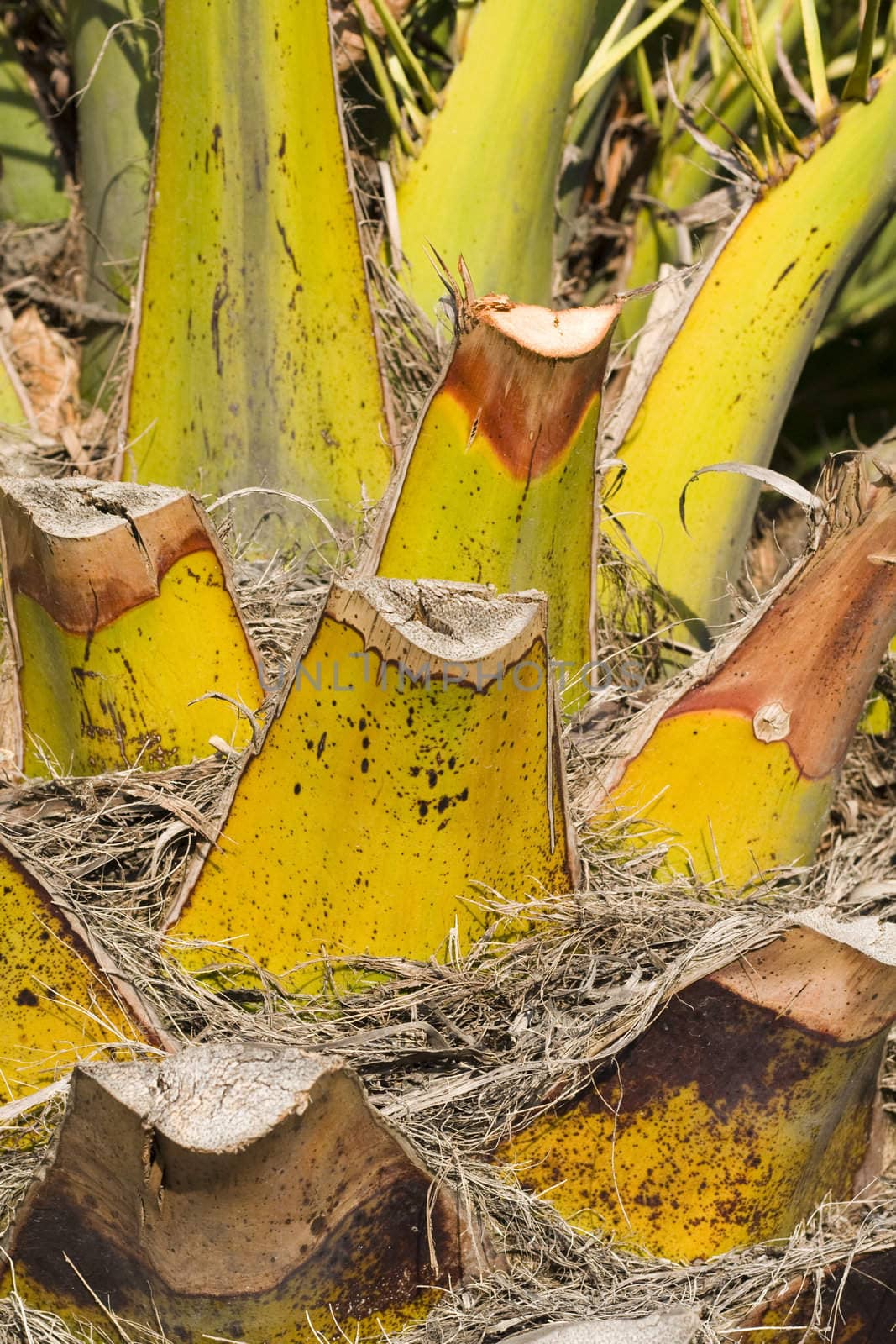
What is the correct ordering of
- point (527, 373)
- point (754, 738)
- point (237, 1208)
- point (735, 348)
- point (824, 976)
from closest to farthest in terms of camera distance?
point (237, 1208), point (824, 976), point (527, 373), point (754, 738), point (735, 348)

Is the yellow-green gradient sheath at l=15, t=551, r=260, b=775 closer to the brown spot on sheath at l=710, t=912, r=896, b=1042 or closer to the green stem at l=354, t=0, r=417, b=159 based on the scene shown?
the brown spot on sheath at l=710, t=912, r=896, b=1042

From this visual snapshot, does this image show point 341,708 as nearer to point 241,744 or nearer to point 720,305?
point 241,744

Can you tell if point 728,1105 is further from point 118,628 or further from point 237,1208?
point 118,628

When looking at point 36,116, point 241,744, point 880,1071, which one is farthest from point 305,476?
point 880,1071

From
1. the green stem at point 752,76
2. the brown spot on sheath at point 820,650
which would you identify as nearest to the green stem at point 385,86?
the green stem at point 752,76

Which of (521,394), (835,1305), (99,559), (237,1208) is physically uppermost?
(521,394)

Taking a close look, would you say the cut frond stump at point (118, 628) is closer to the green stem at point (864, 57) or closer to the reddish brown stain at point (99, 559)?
the reddish brown stain at point (99, 559)

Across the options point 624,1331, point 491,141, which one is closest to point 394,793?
point 624,1331
